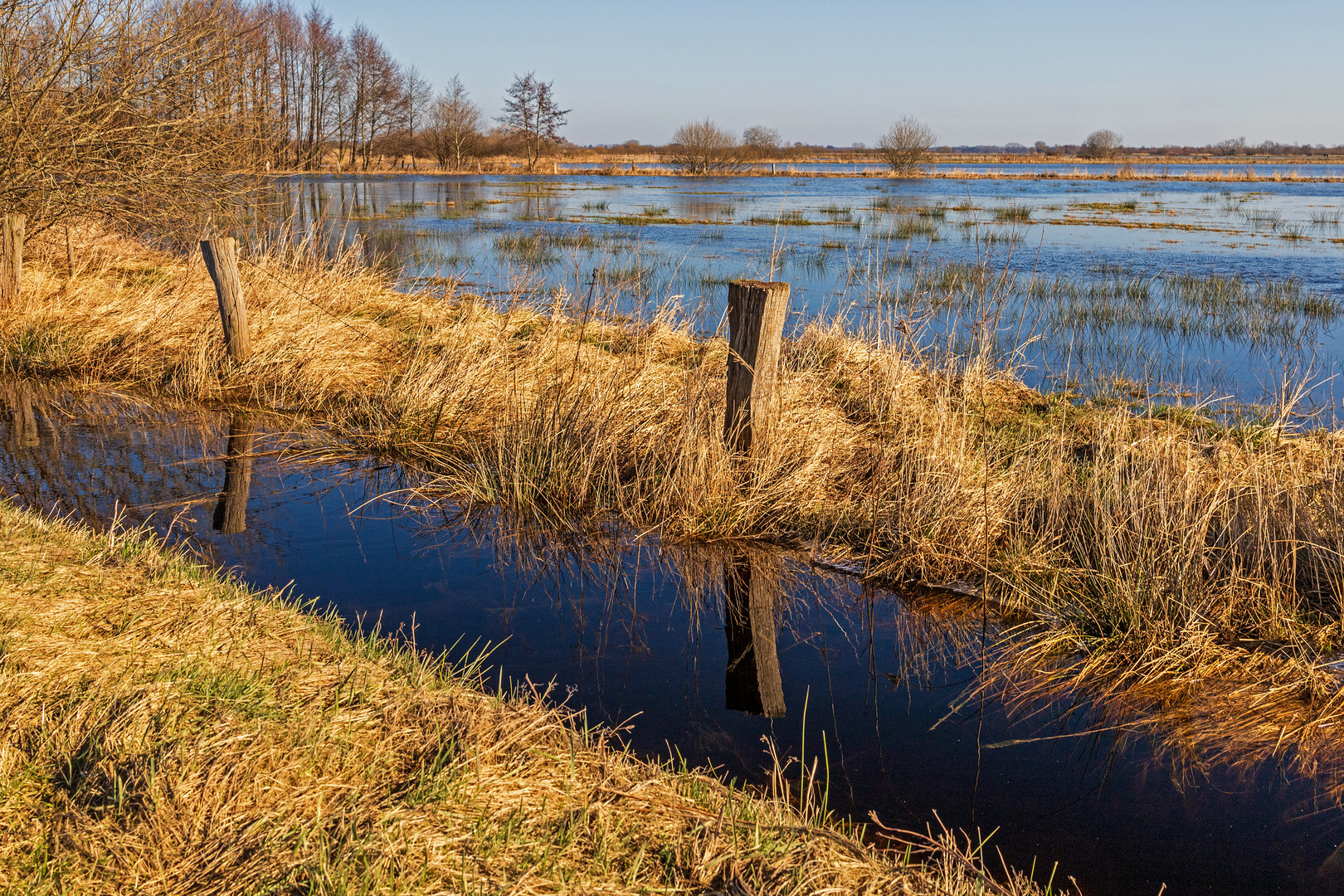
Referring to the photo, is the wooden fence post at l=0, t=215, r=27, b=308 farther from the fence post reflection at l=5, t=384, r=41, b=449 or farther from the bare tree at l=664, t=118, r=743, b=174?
the bare tree at l=664, t=118, r=743, b=174

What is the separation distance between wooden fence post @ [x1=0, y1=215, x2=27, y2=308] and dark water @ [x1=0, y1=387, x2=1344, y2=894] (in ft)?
11.9

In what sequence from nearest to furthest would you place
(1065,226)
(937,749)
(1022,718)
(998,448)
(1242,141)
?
(937,749)
(1022,718)
(998,448)
(1065,226)
(1242,141)

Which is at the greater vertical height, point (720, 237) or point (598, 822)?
point (720, 237)

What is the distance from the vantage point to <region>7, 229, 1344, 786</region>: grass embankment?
421 centimetres

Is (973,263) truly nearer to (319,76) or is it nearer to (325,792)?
(325,792)

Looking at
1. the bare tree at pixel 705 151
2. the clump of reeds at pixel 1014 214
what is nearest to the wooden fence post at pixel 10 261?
the clump of reeds at pixel 1014 214

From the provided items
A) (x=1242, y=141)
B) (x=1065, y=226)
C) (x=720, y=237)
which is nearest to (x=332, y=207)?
(x=720, y=237)

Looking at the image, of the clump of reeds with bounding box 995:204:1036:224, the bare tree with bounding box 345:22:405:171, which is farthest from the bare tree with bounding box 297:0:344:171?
the clump of reeds with bounding box 995:204:1036:224

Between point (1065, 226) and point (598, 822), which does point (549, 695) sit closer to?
point (598, 822)

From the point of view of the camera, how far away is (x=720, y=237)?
22.6 metres

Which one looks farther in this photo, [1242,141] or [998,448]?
[1242,141]

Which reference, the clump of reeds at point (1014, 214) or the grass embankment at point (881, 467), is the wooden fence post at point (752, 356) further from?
the clump of reeds at point (1014, 214)

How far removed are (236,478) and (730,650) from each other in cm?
380

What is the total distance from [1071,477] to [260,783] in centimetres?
447
